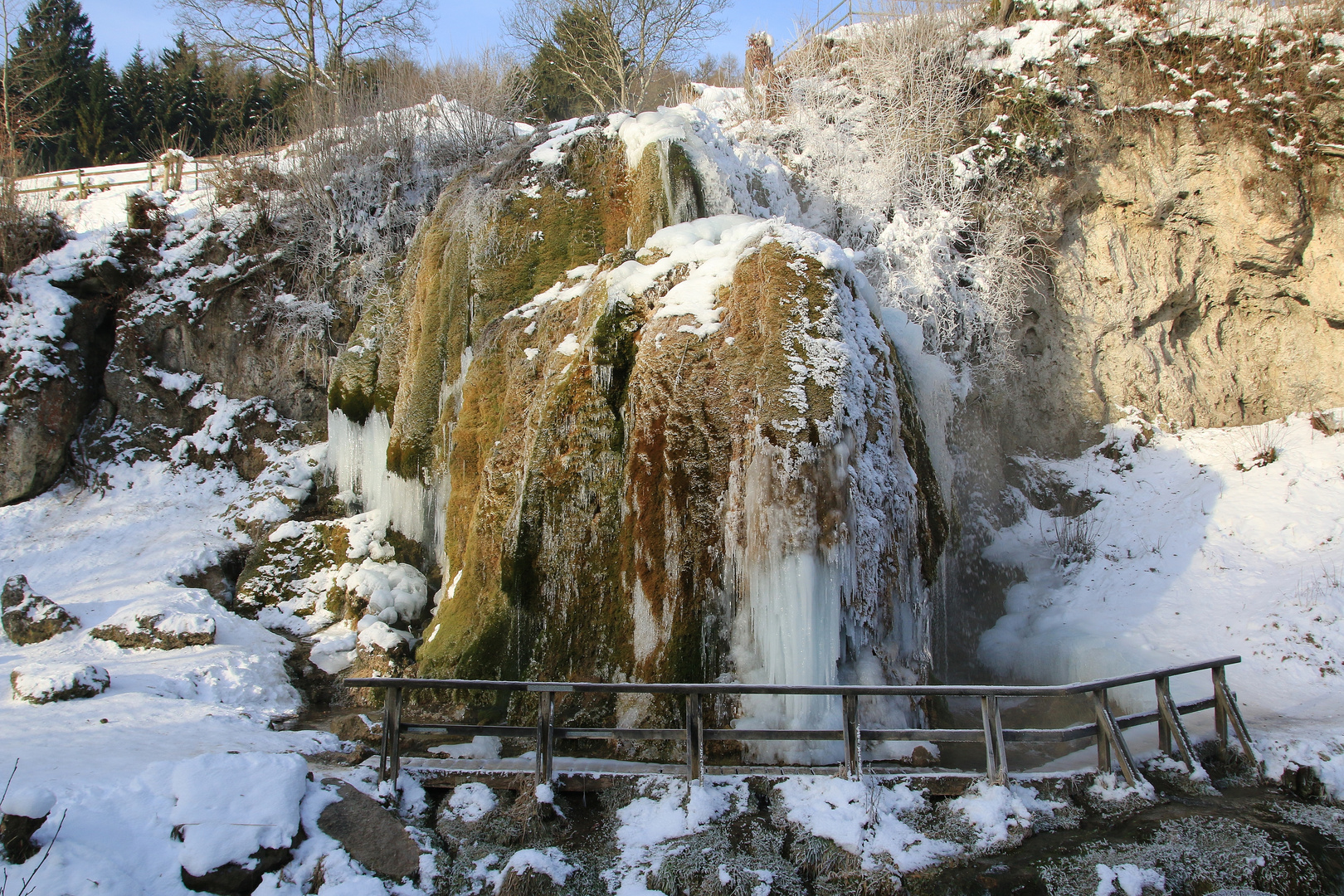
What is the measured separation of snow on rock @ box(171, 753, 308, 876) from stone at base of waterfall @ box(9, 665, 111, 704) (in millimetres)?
3555

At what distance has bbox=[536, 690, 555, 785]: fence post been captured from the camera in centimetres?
538

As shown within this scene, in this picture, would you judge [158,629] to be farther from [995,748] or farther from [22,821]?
[995,748]

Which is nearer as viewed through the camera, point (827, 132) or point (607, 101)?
point (827, 132)

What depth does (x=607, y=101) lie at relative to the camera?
78.2 feet

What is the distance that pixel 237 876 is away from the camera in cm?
443

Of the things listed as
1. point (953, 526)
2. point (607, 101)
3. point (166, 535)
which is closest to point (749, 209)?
point (953, 526)

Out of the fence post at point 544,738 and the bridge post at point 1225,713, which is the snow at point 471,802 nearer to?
the fence post at point 544,738

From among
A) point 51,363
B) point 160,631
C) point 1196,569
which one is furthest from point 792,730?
point 51,363

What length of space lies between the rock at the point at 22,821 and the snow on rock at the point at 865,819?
4.20 meters

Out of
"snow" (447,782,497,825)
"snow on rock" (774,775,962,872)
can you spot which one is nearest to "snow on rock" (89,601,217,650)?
"snow" (447,782,497,825)

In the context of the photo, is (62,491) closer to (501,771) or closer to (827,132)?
(501,771)

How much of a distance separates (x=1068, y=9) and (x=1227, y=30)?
2411 mm

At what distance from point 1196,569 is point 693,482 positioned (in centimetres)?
752

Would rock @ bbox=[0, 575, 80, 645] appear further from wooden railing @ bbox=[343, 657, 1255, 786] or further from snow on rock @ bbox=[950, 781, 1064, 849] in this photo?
snow on rock @ bbox=[950, 781, 1064, 849]
